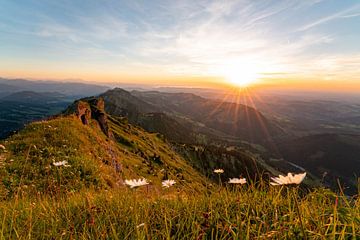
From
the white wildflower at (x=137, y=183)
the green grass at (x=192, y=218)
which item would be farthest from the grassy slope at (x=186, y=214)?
the white wildflower at (x=137, y=183)

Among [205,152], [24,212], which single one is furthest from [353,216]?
[205,152]

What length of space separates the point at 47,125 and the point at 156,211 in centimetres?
2079

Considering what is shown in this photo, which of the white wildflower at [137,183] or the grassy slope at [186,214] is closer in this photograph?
the grassy slope at [186,214]

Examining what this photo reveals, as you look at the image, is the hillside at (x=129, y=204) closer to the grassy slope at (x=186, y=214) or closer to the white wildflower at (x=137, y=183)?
the grassy slope at (x=186, y=214)

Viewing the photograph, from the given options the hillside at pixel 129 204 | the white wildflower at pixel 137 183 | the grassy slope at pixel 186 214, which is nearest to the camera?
the grassy slope at pixel 186 214

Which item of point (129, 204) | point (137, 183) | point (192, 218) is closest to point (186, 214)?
point (192, 218)

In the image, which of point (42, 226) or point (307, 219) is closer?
point (307, 219)

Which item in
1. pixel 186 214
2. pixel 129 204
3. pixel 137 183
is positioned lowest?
pixel 129 204

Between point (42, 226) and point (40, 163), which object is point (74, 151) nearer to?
point (40, 163)

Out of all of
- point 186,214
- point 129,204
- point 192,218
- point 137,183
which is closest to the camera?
point 137,183

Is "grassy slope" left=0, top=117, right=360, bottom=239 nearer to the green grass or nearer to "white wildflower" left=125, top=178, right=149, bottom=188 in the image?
the green grass

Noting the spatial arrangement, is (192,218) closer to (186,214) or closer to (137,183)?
(186,214)

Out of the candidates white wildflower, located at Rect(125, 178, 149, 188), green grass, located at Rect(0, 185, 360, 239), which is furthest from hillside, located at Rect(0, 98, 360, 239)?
white wildflower, located at Rect(125, 178, 149, 188)

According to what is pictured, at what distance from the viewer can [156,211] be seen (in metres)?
3.93
